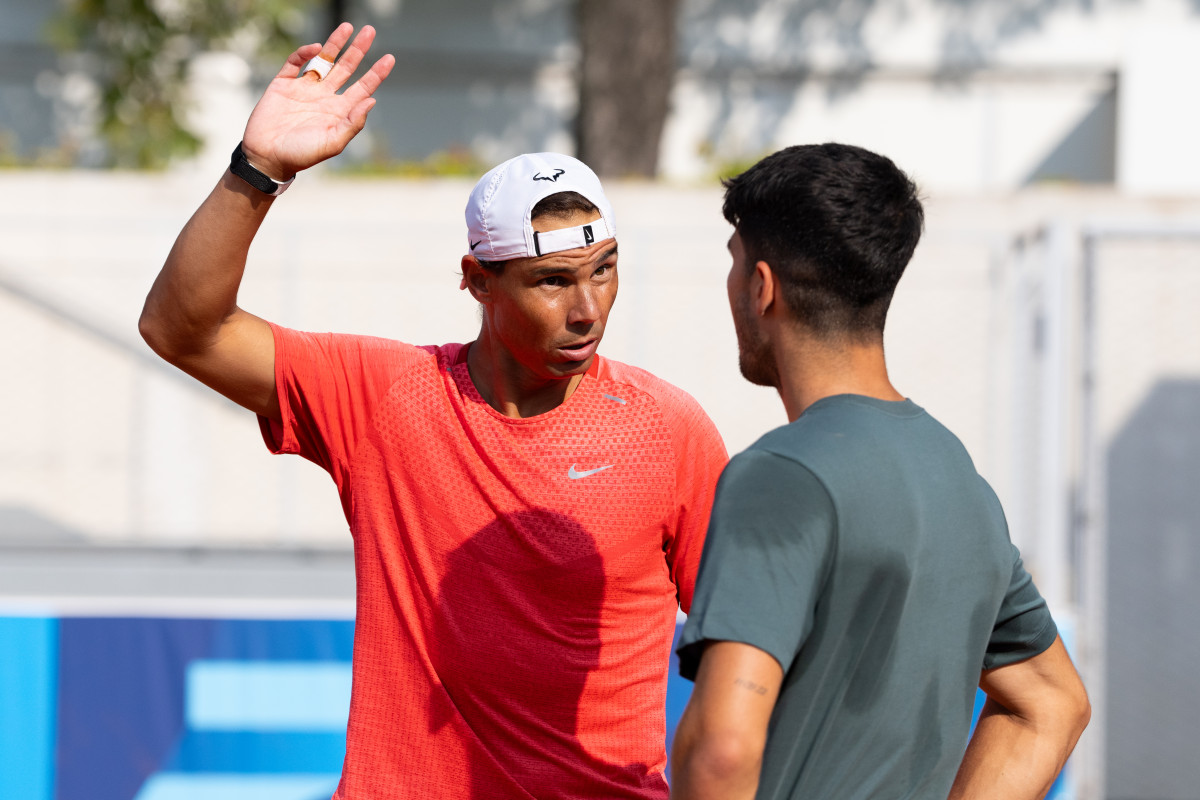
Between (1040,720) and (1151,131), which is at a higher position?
(1151,131)

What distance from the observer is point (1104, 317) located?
22.4 feet

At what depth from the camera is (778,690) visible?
1.40m

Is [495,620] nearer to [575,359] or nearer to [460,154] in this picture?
[575,359]

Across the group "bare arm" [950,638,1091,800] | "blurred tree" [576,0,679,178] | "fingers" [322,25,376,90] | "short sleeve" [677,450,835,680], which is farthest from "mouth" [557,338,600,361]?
"blurred tree" [576,0,679,178]

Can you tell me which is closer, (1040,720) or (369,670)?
(1040,720)

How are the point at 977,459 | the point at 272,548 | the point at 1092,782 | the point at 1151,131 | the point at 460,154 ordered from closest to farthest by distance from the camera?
the point at 1092,782
the point at 272,548
the point at 977,459
the point at 460,154
the point at 1151,131

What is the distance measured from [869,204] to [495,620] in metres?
1.05

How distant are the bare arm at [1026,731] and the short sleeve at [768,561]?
49 centimetres

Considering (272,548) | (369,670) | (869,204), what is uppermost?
(869,204)

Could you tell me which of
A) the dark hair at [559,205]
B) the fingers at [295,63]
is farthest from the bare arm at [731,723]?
the fingers at [295,63]

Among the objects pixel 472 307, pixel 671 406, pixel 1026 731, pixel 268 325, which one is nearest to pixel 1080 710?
pixel 1026 731

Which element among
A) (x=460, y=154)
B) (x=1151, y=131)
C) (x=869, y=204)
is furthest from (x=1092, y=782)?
(x=1151, y=131)

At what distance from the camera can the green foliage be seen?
895cm

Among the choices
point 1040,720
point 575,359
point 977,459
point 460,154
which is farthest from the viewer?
point 460,154
